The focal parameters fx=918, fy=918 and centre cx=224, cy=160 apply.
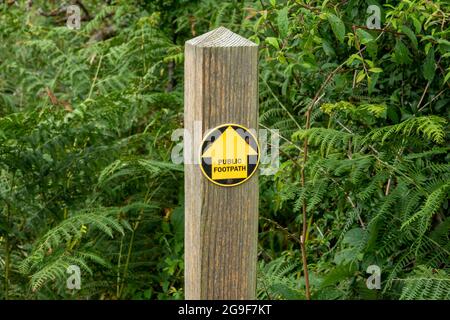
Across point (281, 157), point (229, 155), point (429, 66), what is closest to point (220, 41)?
point (229, 155)

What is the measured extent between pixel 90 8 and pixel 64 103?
221 centimetres

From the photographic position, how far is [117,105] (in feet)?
16.5

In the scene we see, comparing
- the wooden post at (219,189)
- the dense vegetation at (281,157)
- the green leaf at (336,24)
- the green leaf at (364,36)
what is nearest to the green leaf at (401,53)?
the dense vegetation at (281,157)

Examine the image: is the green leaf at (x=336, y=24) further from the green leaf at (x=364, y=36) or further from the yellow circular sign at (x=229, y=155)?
the yellow circular sign at (x=229, y=155)

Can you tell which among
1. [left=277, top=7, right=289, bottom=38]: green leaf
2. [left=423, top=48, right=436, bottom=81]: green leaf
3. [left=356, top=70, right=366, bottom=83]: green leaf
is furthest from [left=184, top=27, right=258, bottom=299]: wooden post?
[left=423, top=48, right=436, bottom=81]: green leaf

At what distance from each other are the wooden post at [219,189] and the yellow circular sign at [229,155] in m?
0.02

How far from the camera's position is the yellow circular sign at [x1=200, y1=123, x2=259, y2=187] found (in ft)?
8.64

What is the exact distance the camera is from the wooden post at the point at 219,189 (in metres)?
2.64

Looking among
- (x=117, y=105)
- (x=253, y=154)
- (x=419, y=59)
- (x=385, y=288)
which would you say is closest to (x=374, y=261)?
(x=385, y=288)

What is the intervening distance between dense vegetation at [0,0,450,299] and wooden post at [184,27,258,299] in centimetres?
92

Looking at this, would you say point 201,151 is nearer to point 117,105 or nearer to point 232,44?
point 232,44

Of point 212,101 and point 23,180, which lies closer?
point 212,101

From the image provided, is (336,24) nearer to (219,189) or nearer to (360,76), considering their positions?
(360,76)

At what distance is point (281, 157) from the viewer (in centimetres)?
466
